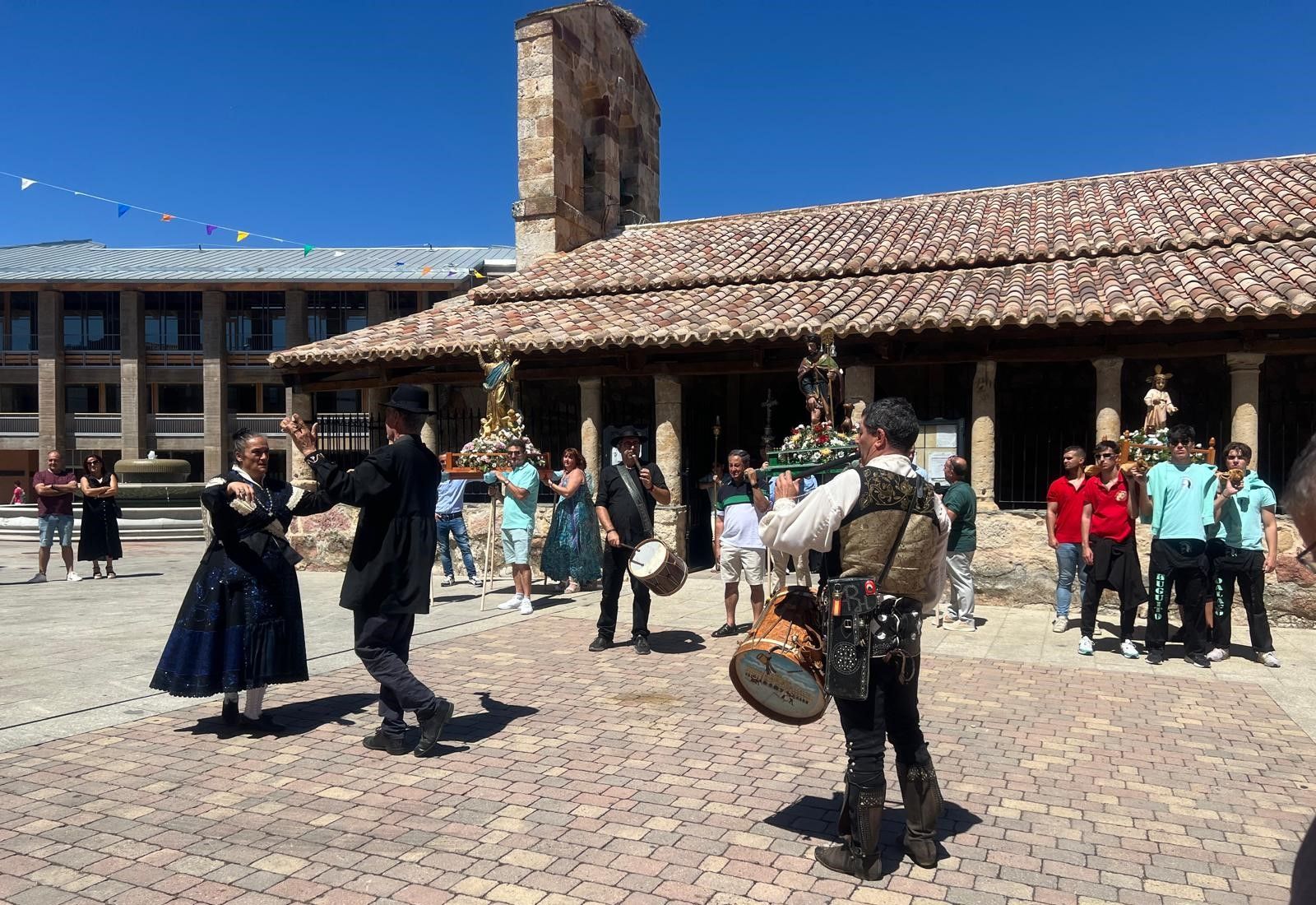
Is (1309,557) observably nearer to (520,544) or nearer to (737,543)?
(737,543)

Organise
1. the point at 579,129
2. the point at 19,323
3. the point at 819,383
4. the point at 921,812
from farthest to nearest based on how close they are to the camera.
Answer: the point at 19,323 → the point at 579,129 → the point at 819,383 → the point at 921,812

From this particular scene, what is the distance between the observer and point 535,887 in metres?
3.19

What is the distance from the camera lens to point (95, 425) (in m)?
34.1

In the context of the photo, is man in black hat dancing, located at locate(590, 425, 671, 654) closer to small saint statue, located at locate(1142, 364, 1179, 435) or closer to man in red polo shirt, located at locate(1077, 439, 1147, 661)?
man in red polo shirt, located at locate(1077, 439, 1147, 661)

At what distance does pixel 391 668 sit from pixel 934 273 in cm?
962

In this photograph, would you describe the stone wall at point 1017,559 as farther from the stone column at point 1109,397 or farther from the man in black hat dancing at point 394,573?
the man in black hat dancing at point 394,573

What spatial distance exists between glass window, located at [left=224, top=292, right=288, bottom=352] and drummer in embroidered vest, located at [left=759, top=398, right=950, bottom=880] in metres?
34.3

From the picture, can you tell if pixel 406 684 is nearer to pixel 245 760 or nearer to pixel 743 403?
pixel 245 760

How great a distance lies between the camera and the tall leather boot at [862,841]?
130 inches

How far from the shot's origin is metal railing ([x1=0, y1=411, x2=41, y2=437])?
33.5 meters

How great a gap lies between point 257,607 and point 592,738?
6.27 ft

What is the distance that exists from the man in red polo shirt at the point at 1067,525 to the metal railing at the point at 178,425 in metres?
33.3

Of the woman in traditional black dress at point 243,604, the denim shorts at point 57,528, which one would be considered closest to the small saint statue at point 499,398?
the woman in traditional black dress at point 243,604

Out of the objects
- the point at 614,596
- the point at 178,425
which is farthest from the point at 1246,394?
the point at 178,425
